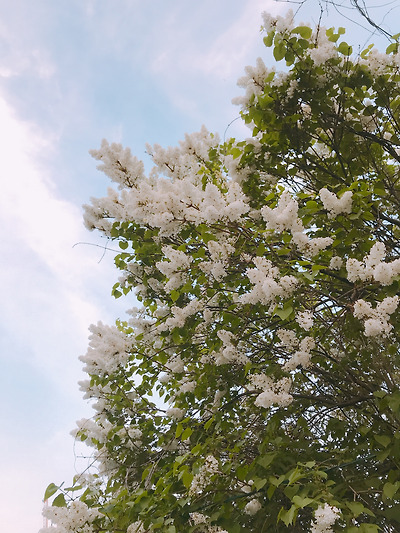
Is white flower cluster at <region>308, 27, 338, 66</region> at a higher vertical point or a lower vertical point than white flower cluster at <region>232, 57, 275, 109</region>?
lower

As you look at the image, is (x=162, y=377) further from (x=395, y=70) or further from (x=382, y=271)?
(x=395, y=70)

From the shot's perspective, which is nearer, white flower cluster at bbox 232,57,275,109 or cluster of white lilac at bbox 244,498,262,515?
cluster of white lilac at bbox 244,498,262,515

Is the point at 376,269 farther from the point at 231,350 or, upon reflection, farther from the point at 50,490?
the point at 50,490

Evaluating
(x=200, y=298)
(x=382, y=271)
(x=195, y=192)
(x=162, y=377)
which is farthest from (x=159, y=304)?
(x=382, y=271)

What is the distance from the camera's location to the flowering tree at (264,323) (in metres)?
2.50

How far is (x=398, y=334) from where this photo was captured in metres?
2.88

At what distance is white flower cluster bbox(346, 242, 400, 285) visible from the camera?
7.32ft

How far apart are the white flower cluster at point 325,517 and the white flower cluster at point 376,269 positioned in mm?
1047

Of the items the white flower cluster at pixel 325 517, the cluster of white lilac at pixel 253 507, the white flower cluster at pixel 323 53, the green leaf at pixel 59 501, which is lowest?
the white flower cluster at pixel 325 517

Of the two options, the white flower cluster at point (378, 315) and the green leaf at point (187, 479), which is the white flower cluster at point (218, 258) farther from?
the green leaf at point (187, 479)

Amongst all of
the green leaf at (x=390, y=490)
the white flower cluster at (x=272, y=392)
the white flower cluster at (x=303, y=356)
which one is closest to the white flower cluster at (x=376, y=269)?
the white flower cluster at (x=303, y=356)

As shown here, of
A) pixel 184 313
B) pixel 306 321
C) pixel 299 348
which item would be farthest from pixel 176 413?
pixel 306 321

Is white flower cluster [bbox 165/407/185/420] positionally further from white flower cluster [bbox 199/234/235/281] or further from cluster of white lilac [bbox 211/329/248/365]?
white flower cluster [bbox 199/234/235/281]

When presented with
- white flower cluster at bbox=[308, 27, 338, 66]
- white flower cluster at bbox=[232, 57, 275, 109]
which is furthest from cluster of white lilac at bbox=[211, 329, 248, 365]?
white flower cluster at bbox=[308, 27, 338, 66]
